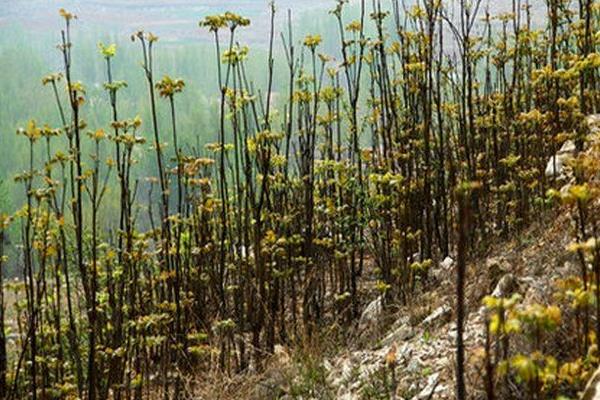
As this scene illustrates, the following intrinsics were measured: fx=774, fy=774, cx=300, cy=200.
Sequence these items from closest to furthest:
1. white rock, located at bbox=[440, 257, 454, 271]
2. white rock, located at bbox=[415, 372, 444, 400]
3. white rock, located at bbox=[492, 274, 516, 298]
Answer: white rock, located at bbox=[415, 372, 444, 400]
white rock, located at bbox=[492, 274, 516, 298]
white rock, located at bbox=[440, 257, 454, 271]

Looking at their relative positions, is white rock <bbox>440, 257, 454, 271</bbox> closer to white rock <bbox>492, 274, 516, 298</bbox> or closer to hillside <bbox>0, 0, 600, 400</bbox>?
hillside <bbox>0, 0, 600, 400</bbox>

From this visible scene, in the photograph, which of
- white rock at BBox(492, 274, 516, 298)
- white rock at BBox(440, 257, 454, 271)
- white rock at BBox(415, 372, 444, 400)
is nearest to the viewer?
white rock at BBox(415, 372, 444, 400)

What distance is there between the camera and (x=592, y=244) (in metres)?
1.76

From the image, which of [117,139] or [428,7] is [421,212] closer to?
[428,7]

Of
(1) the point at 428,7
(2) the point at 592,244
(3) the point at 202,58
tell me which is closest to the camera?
(2) the point at 592,244

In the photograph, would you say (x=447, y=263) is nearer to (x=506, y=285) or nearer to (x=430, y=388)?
(x=506, y=285)

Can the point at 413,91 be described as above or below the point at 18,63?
below

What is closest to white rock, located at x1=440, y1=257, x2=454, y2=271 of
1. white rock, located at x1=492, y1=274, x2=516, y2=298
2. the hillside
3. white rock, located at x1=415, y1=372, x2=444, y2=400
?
the hillside

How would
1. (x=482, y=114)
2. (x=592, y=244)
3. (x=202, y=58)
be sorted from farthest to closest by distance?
(x=202, y=58)
(x=482, y=114)
(x=592, y=244)

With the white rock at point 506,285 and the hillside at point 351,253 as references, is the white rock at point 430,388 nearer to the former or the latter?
the hillside at point 351,253

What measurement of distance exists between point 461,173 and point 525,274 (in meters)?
2.07

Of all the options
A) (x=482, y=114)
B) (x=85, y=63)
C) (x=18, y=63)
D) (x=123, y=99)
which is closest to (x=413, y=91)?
(x=482, y=114)

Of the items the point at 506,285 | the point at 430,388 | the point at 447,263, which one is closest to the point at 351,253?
the point at 447,263

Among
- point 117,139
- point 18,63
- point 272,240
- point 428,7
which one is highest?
point 18,63
